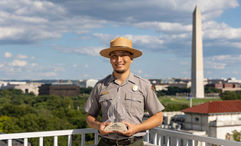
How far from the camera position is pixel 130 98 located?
383cm

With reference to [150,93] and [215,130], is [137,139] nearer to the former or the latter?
[150,93]

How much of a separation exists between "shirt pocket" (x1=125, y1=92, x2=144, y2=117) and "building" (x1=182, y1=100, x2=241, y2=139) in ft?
137

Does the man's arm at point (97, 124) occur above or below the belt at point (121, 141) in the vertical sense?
above

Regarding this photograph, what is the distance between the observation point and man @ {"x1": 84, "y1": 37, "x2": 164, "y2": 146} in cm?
382

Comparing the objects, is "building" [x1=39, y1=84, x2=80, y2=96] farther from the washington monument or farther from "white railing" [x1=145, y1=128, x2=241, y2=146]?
"white railing" [x1=145, y1=128, x2=241, y2=146]

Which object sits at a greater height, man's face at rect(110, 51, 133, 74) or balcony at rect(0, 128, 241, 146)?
man's face at rect(110, 51, 133, 74)

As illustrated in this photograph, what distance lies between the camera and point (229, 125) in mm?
45656

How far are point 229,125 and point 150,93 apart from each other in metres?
44.6

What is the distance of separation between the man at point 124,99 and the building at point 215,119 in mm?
41693

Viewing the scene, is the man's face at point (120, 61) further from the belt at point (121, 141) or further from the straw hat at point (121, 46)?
the belt at point (121, 141)

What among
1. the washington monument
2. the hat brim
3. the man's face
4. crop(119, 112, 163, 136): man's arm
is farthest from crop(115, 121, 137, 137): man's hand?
the washington monument

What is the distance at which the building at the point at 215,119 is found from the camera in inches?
1790

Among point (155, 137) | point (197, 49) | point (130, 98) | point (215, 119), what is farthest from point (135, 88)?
point (197, 49)

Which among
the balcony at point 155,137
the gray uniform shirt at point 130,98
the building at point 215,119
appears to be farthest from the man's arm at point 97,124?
the building at point 215,119
